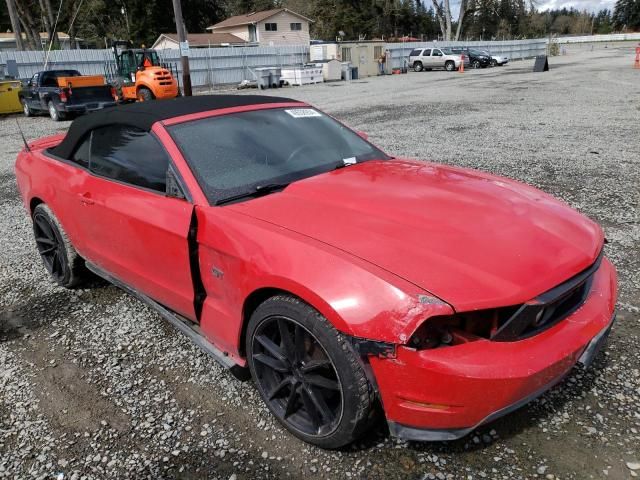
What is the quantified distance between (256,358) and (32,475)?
1.14 metres

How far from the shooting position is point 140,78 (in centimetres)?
1869

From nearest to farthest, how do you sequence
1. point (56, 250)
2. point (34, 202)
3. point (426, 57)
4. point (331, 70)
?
point (56, 250)
point (34, 202)
point (331, 70)
point (426, 57)

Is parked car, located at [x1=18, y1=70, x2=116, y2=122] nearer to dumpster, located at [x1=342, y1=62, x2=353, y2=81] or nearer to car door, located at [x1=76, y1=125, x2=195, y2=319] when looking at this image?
car door, located at [x1=76, y1=125, x2=195, y2=319]

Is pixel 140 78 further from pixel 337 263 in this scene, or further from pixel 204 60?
pixel 337 263

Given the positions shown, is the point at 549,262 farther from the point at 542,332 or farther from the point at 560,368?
the point at 560,368

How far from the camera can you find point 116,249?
329 centimetres

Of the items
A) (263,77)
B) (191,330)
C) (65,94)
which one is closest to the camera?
(191,330)

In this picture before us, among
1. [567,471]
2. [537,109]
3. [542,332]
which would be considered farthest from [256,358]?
[537,109]

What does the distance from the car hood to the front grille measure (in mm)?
36

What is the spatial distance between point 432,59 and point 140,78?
878 inches

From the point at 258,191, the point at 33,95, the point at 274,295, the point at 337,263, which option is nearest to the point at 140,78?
the point at 33,95

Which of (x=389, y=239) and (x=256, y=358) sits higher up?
(x=389, y=239)

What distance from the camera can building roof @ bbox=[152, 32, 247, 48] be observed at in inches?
1842

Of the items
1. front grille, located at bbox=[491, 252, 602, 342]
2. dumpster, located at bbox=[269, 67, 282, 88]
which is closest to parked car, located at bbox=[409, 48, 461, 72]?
dumpster, located at bbox=[269, 67, 282, 88]
